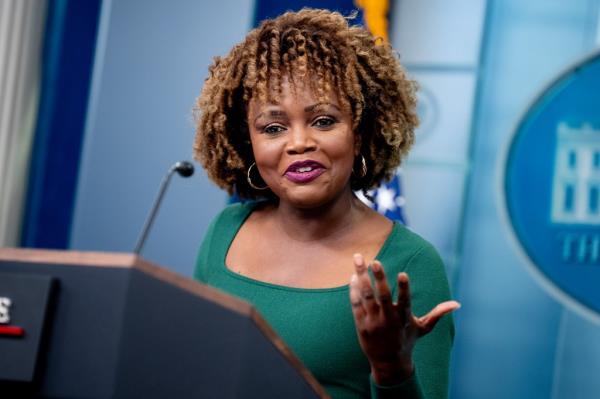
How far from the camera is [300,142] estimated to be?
4.79ft

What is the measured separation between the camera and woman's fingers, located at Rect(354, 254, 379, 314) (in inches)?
40.5

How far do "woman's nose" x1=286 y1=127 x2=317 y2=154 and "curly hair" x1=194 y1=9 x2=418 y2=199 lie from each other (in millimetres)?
62

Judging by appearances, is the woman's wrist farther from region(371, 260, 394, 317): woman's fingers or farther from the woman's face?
the woman's face

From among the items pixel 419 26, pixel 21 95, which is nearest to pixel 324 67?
pixel 21 95

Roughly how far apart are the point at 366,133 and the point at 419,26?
9.72 ft

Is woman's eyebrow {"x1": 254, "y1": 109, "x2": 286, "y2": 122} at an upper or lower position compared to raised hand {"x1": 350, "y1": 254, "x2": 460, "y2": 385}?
upper

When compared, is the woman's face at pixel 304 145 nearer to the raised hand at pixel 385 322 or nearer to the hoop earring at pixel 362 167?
the hoop earring at pixel 362 167

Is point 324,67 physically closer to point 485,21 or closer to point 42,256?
point 42,256

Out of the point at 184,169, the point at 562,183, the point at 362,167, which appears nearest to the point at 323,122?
the point at 362,167

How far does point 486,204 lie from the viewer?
170 inches

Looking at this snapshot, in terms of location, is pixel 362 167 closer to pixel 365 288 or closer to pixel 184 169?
pixel 365 288

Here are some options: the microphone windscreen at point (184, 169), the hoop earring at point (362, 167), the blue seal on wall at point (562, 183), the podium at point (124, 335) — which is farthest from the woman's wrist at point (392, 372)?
the blue seal on wall at point (562, 183)

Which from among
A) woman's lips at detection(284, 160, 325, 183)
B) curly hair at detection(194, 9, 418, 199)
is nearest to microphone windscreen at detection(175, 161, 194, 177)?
curly hair at detection(194, 9, 418, 199)

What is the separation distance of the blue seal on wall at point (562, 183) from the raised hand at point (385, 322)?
275cm
